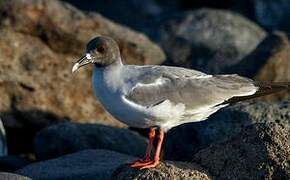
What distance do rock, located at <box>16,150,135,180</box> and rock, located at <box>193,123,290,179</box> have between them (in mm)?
1460

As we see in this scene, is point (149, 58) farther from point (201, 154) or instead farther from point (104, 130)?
point (201, 154)

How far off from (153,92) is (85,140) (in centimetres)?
371

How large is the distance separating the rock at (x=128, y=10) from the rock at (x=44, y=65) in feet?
26.1

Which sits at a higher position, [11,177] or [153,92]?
[153,92]

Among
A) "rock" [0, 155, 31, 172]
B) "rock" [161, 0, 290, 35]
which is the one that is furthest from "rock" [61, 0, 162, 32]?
"rock" [0, 155, 31, 172]

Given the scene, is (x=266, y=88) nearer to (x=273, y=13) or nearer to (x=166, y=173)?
(x=166, y=173)

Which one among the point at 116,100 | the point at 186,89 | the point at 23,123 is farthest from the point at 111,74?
the point at 23,123

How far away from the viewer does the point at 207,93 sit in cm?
1224

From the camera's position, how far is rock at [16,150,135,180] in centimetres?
1241

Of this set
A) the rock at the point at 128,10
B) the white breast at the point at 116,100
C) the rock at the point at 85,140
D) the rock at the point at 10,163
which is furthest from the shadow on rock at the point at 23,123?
the rock at the point at 128,10

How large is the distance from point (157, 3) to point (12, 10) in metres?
10.0

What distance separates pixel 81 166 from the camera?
13.1 m

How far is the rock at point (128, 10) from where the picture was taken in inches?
1059

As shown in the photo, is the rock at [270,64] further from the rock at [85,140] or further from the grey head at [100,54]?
the grey head at [100,54]
